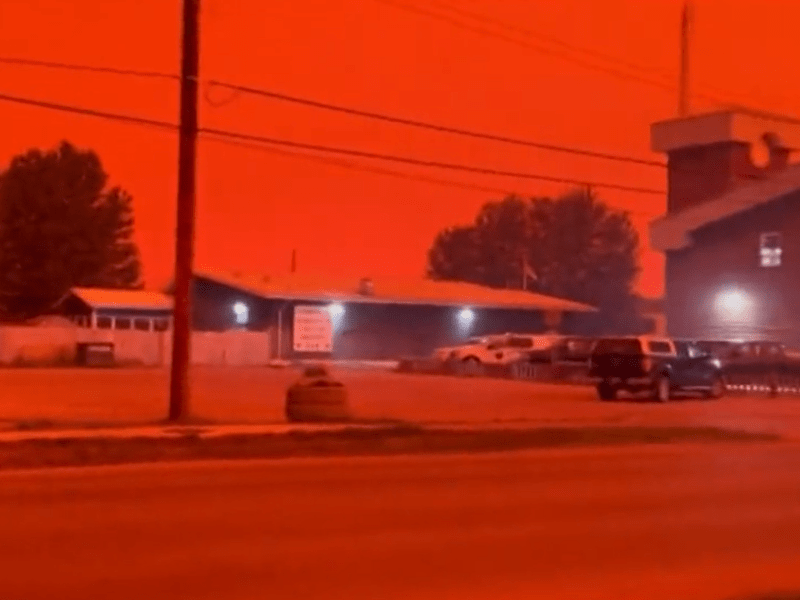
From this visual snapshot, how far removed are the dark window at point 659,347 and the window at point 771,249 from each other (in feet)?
59.2

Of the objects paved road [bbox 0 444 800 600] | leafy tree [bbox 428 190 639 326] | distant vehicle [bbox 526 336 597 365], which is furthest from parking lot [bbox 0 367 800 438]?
leafy tree [bbox 428 190 639 326]

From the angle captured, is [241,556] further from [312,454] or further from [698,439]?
[698,439]

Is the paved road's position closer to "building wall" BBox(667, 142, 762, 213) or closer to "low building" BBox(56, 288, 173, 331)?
"building wall" BBox(667, 142, 762, 213)

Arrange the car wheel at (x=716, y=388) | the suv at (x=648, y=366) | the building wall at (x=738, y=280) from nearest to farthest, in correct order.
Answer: the suv at (x=648, y=366)
the car wheel at (x=716, y=388)
the building wall at (x=738, y=280)

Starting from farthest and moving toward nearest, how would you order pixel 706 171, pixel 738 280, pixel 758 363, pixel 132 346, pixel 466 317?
pixel 466 317 → pixel 132 346 → pixel 706 171 → pixel 738 280 → pixel 758 363

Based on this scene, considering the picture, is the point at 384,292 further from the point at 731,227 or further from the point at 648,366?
the point at 648,366

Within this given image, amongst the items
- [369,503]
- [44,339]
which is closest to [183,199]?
[369,503]

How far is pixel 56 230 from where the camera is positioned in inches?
3565

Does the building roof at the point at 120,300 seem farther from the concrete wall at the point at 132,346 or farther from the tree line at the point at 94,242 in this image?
the tree line at the point at 94,242

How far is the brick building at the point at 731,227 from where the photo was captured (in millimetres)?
57188

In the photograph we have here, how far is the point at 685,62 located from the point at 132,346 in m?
26.7

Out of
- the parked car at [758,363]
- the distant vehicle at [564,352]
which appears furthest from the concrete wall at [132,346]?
the parked car at [758,363]

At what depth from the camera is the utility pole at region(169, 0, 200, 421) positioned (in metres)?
26.8

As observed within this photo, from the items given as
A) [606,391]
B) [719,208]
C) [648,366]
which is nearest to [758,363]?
[606,391]
